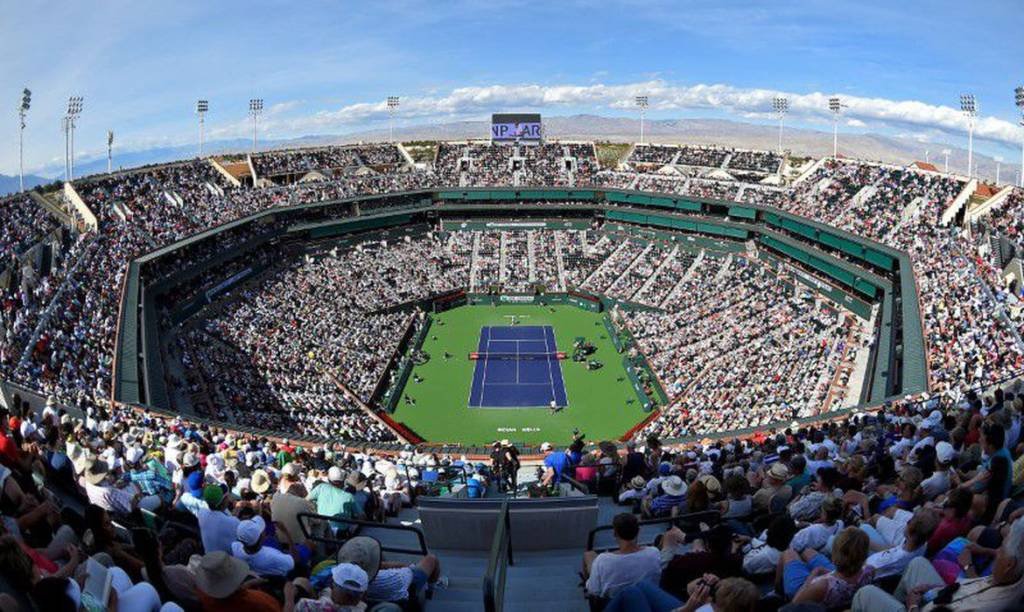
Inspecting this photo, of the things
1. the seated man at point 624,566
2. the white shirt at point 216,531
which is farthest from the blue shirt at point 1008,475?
the white shirt at point 216,531

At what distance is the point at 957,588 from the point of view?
4.50 m

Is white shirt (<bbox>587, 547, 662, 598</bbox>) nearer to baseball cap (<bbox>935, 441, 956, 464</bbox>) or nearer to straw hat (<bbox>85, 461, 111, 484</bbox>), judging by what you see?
baseball cap (<bbox>935, 441, 956, 464</bbox>)

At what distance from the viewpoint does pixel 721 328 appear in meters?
44.2

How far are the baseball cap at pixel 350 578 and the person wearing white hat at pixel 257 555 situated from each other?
1.61 metres

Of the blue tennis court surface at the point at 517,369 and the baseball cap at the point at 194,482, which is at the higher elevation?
the baseball cap at the point at 194,482

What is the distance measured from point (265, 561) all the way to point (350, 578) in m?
1.78

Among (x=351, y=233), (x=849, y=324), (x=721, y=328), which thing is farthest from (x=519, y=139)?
(x=849, y=324)

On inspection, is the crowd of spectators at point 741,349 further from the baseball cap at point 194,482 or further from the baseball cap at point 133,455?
the baseball cap at point 194,482

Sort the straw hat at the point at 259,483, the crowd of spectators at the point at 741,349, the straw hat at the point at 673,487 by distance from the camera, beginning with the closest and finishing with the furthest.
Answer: the straw hat at the point at 673,487, the straw hat at the point at 259,483, the crowd of spectators at the point at 741,349

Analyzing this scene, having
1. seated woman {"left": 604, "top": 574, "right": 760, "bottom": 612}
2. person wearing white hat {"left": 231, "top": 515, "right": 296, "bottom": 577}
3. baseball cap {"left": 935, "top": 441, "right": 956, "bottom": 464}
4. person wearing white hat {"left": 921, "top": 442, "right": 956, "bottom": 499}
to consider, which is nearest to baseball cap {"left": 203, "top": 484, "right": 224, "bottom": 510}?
person wearing white hat {"left": 231, "top": 515, "right": 296, "bottom": 577}

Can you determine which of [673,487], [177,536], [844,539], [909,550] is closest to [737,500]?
[673,487]

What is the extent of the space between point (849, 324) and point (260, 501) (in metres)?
36.9

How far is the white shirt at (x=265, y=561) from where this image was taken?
685cm

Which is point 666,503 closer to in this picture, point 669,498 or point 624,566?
point 669,498
